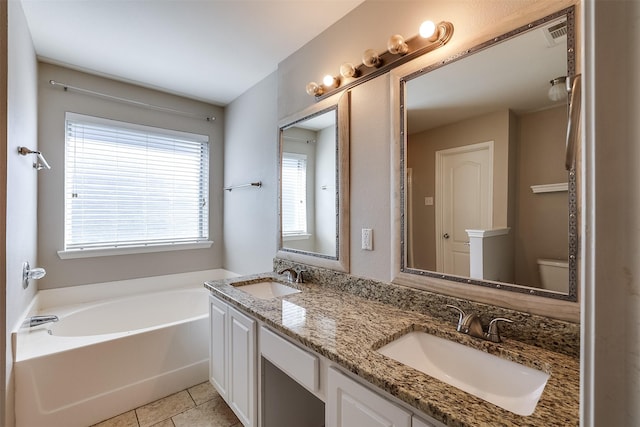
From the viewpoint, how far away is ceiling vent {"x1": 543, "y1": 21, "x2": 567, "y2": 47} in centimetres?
97

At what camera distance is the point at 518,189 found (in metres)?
1.07

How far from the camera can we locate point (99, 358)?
1865mm

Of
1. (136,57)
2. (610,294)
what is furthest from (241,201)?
(610,294)

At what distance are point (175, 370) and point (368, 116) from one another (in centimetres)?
223

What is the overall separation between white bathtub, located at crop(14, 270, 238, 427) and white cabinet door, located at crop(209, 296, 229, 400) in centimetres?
41

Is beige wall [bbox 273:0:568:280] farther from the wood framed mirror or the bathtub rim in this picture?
the bathtub rim

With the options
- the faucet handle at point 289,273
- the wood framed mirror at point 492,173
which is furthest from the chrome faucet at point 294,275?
the wood framed mirror at point 492,173

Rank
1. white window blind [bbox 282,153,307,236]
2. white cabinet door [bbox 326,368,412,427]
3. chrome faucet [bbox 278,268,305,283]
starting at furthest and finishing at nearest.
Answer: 1. white window blind [bbox 282,153,307,236]
2. chrome faucet [bbox 278,268,305,283]
3. white cabinet door [bbox 326,368,412,427]

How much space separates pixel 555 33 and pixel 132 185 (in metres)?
3.20

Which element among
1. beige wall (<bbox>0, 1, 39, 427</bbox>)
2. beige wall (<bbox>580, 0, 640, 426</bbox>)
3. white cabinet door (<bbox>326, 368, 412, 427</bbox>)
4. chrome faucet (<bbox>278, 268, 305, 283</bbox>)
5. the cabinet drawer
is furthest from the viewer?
chrome faucet (<bbox>278, 268, 305, 283</bbox>)

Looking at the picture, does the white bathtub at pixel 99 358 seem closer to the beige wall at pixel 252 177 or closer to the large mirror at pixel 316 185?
the beige wall at pixel 252 177

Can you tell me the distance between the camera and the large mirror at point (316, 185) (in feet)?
5.73

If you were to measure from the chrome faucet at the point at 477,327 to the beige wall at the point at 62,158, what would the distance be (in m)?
2.79

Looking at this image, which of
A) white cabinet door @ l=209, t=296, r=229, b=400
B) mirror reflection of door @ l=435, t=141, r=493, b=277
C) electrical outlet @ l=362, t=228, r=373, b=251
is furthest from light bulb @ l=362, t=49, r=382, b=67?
white cabinet door @ l=209, t=296, r=229, b=400
